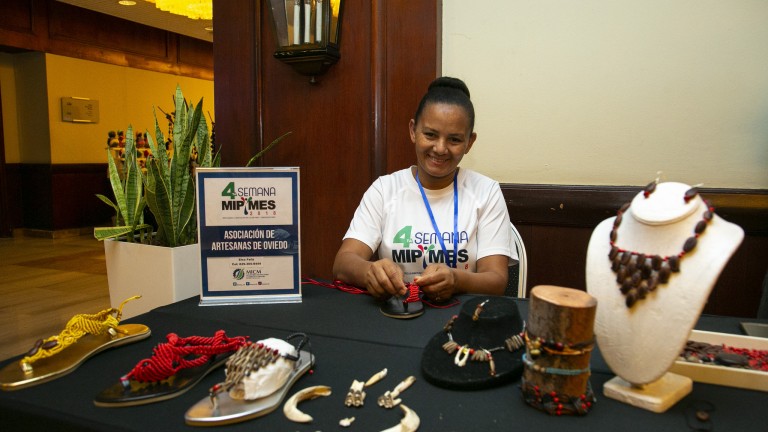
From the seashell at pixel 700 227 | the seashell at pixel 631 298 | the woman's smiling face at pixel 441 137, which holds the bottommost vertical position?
the seashell at pixel 631 298

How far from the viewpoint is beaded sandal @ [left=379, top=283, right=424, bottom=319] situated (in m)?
1.34

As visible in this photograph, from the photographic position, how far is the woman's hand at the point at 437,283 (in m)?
1.42

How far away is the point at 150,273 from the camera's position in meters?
1.99

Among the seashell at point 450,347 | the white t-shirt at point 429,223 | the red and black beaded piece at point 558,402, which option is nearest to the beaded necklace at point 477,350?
the seashell at point 450,347

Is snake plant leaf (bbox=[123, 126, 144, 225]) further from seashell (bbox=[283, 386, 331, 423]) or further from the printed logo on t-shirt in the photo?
seashell (bbox=[283, 386, 331, 423])

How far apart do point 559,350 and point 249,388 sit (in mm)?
510

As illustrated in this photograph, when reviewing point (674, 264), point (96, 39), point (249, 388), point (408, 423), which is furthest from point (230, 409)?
point (96, 39)

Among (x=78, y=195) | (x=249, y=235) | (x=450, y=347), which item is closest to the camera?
(x=450, y=347)

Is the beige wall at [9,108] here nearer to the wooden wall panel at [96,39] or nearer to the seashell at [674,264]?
the wooden wall panel at [96,39]

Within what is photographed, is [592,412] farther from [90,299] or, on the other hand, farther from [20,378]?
[90,299]

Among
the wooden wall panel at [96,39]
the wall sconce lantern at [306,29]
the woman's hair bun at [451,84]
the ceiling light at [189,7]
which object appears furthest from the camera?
the wooden wall panel at [96,39]

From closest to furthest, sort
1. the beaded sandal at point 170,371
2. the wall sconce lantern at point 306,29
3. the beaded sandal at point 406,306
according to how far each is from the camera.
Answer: the beaded sandal at point 170,371 < the beaded sandal at point 406,306 < the wall sconce lantern at point 306,29

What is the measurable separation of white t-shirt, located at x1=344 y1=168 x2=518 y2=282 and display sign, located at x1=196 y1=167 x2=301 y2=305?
47 cm

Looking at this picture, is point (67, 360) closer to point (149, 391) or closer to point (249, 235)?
point (149, 391)
